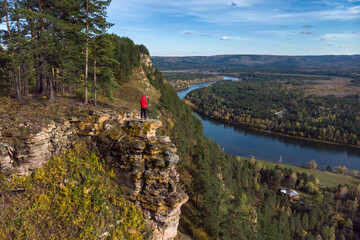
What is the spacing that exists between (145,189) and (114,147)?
374 cm

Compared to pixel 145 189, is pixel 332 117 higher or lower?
lower

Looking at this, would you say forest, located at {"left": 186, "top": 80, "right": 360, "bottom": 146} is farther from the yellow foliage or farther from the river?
the yellow foliage

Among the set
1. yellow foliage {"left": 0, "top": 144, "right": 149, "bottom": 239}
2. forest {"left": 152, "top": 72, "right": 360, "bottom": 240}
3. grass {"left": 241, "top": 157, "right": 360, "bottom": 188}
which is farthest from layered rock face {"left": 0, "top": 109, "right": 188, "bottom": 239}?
grass {"left": 241, "top": 157, "right": 360, "bottom": 188}

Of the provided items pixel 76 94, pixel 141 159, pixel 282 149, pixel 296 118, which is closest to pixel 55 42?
pixel 76 94

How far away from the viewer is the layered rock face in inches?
554

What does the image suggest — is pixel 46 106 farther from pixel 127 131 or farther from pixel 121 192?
pixel 121 192

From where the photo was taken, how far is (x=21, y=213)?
10906 mm

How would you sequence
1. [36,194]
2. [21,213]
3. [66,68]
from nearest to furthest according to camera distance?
[21,213], [36,194], [66,68]

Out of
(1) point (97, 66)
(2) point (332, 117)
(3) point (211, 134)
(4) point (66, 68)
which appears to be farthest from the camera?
(2) point (332, 117)

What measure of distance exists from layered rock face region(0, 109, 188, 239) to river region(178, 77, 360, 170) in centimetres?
9541

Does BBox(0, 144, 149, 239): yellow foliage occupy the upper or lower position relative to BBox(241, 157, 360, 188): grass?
upper

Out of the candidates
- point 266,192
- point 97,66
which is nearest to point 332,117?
point 266,192

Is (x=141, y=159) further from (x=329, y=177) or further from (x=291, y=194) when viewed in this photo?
(x=329, y=177)

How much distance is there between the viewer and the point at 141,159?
14.6 m
